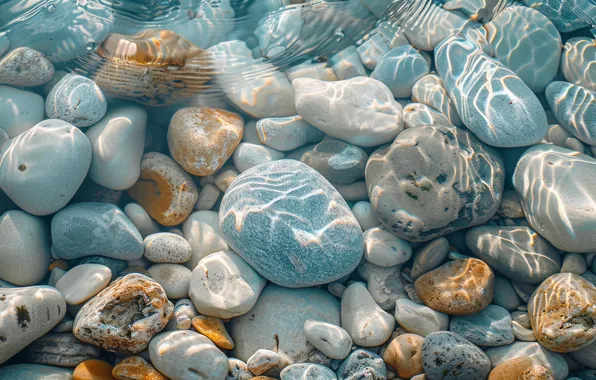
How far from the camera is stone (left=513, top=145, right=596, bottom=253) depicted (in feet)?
10.8

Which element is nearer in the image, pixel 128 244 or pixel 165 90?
pixel 128 244

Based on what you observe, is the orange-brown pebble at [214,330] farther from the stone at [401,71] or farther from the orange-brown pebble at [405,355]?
the stone at [401,71]

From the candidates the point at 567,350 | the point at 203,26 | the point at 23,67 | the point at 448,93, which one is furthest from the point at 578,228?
the point at 23,67

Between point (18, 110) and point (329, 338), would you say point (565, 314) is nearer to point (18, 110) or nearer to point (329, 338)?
point (329, 338)

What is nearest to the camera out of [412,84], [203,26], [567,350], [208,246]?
[567,350]

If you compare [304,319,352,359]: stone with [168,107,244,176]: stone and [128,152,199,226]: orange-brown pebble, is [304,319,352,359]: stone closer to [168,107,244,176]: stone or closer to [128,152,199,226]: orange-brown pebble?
[128,152,199,226]: orange-brown pebble

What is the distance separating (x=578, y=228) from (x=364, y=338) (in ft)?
6.56

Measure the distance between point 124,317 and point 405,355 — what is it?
2241mm

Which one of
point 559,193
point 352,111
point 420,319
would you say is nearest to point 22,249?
point 352,111

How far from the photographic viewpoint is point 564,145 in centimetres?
393

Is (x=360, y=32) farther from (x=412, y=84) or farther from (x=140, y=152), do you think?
(x=140, y=152)

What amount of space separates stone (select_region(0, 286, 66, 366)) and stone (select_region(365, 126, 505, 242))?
9.17ft

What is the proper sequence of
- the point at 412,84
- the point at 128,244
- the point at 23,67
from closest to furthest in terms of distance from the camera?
the point at 128,244 < the point at 23,67 < the point at 412,84

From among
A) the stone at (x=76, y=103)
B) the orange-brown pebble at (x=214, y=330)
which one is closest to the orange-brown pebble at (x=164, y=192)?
the stone at (x=76, y=103)
